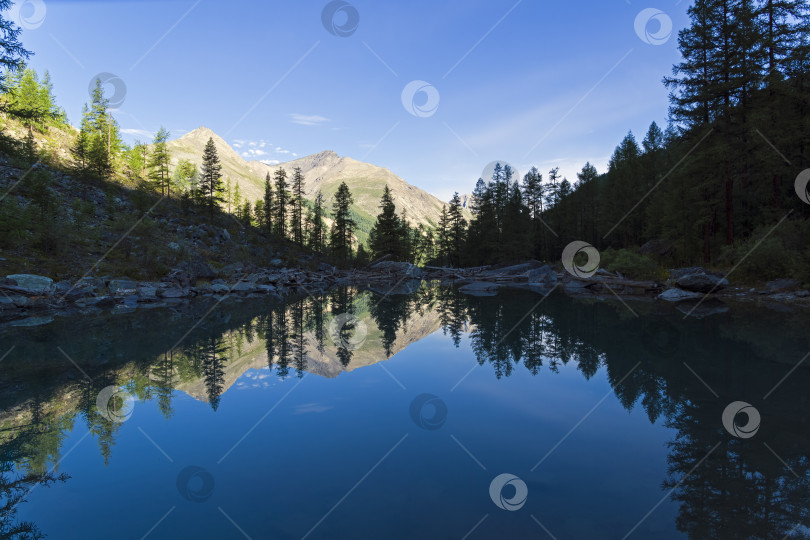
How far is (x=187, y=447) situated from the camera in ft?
19.2

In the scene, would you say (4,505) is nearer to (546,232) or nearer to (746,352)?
(746,352)

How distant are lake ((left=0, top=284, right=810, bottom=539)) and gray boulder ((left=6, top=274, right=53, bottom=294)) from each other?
12.9 m

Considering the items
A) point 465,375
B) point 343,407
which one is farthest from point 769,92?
point 343,407

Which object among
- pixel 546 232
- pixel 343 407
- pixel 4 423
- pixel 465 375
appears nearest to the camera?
pixel 4 423

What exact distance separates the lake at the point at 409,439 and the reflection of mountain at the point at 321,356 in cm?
11

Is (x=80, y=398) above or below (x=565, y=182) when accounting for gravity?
below

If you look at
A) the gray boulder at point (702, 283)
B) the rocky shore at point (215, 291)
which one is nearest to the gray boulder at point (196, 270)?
the rocky shore at point (215, 291)

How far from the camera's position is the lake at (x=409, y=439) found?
13.4 feet

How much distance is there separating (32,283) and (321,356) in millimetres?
23257

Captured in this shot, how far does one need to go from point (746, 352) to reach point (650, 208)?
4045cm

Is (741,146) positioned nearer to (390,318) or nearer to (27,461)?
(390,318)

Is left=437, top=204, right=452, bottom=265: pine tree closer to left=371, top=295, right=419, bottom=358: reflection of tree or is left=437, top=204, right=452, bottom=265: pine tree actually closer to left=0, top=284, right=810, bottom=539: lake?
left=371, top=295, right=419, bottom=358: reflection of tree

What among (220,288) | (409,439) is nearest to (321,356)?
(409,439)

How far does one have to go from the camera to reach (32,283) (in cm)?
2298
